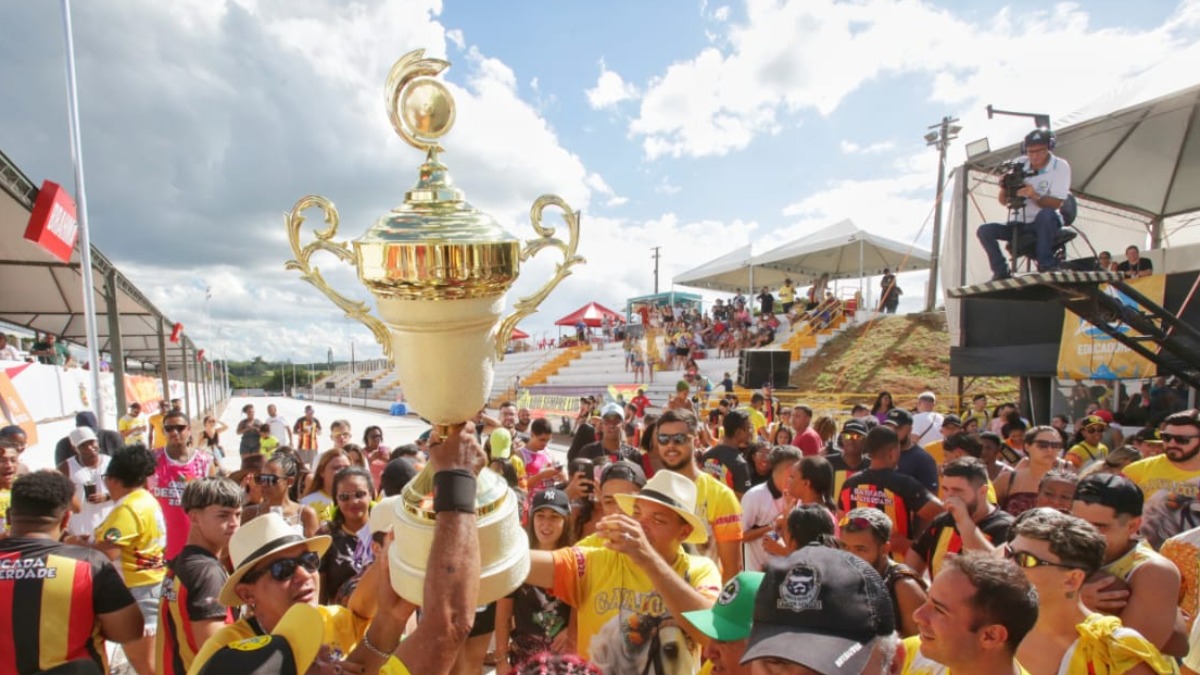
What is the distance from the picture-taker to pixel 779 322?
22375 millimetres

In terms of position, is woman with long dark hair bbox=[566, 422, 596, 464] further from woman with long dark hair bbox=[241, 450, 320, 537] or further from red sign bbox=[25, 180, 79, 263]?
red sign bbox=[25, 180, 79, 263]

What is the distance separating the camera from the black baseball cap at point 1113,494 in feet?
8.18

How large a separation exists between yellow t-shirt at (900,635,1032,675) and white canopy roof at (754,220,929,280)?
68.1ft

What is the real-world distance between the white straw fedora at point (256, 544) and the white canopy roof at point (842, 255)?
845 inches

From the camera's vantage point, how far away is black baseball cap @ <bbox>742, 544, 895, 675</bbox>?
1.35 meters

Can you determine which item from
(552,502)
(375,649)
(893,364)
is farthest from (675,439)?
(893,364)

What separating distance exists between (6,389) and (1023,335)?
644 inches

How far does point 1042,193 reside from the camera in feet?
24.8

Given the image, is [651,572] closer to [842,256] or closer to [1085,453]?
[1085,453]

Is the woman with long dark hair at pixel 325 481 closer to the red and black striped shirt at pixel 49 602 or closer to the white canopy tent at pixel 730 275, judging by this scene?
the red and black striped shirt at pixel 49 602

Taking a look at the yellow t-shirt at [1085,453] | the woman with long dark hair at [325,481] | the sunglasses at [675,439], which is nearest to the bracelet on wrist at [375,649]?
the sunglasses at [675,439]

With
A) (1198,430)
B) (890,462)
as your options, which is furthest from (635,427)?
(1198,430)

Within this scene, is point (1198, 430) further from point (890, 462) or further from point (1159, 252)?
point (1159, 252)

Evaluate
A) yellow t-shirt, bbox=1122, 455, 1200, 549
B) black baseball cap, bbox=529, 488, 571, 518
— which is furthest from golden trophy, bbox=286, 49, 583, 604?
yellow t-shirt, bbox=1122, 455, 1200, 549
